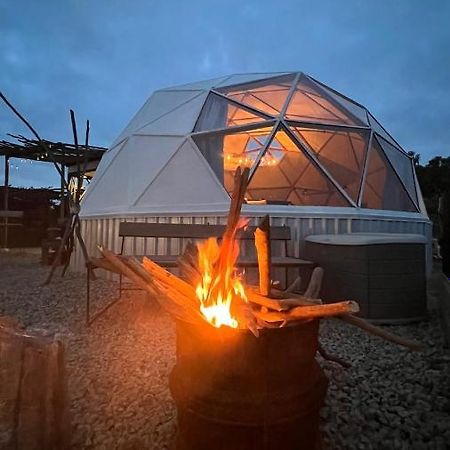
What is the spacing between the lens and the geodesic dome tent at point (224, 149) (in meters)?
6.47

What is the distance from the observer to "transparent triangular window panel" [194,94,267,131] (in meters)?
7.05

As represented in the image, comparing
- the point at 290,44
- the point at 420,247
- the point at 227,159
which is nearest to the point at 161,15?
the point at 290,44

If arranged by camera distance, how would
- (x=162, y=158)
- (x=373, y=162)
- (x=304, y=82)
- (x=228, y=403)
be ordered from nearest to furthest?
(x=228, y=403), (x=162, y=158), (x=373, y=162), (x=304, y=82)

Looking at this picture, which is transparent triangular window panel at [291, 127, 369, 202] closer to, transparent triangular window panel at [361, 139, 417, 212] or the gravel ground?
transparent triangular window panel at [361, 139, 417, 212]

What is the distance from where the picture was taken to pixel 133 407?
2.07 metres

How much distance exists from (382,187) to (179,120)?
4.77 m

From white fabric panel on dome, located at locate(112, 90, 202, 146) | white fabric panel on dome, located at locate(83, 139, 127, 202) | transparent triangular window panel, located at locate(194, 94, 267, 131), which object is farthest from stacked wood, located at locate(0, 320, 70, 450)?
white fabric panel on dome, located at locate(112, 90, 202, 146)

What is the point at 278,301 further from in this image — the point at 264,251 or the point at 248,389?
the point at 248,389

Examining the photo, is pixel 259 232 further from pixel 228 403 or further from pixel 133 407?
pixel 133 407

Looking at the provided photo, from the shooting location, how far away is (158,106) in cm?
857

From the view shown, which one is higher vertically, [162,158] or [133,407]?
[162,158]

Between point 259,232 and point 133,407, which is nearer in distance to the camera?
point 259,232

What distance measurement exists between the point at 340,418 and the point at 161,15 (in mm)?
61231

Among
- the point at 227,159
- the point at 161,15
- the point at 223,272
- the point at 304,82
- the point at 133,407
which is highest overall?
the point at 161,15
